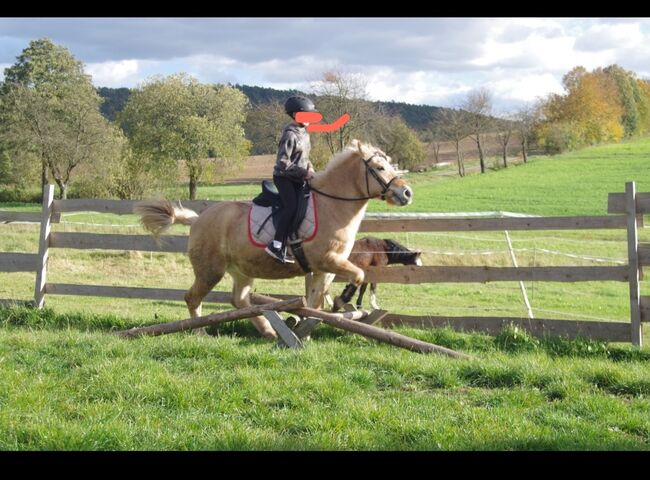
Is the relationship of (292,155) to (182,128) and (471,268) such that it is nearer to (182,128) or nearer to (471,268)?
(471,268)

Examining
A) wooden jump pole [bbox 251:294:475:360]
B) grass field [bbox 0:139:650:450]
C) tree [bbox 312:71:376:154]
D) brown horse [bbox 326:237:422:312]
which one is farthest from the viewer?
tree [bbox 312:71:376:154]

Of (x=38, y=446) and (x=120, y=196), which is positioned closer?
(x=38, y=446)

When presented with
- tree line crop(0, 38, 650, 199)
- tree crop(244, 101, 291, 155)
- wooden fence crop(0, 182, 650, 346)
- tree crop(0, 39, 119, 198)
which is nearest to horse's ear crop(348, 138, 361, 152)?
wooden fence crop(0, 182, 650, 346)

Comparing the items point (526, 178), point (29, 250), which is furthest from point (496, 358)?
point (526, 178)

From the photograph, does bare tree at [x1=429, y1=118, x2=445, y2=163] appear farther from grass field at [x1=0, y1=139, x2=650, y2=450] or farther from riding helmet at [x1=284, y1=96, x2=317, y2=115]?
grass field at [x1=0, y1=139, x2=650, y2=450]

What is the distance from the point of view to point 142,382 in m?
6.12

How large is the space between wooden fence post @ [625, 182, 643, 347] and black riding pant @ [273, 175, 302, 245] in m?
4.04

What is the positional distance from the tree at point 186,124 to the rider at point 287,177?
5397 centimetres

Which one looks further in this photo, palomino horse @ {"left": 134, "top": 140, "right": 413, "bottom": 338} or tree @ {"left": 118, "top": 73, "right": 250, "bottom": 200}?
tree @ {"left": 118, "top": 73, "right": 250, "bottom": 200}

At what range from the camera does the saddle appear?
29.8 feet

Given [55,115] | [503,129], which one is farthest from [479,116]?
[55,115]

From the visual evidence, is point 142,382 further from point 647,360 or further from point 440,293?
point 440,293
